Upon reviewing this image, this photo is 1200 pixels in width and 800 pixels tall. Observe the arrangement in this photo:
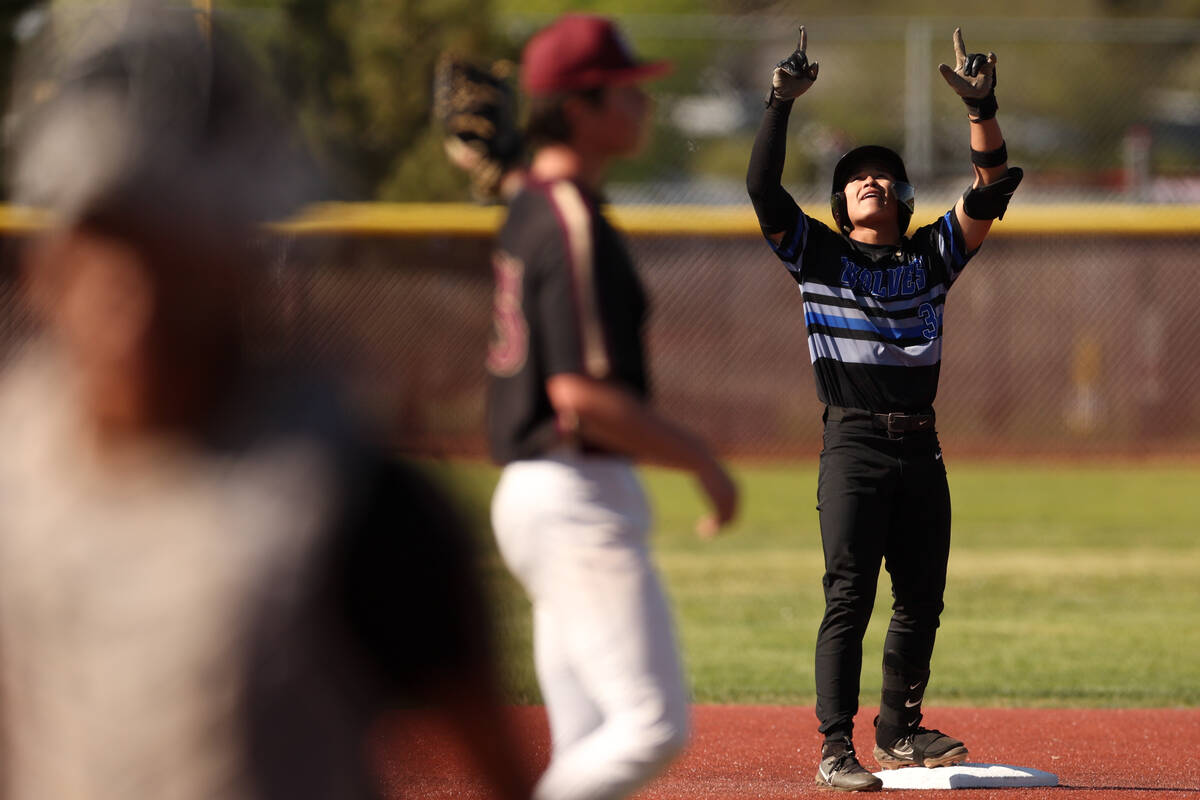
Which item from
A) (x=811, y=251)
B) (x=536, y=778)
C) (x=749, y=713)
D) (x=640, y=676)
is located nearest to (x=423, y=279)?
(x=749, y=713)

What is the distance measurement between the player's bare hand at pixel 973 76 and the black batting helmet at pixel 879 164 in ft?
1.01

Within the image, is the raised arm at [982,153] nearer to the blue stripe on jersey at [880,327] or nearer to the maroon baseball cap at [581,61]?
the blue stripe on jersey at [880,327]

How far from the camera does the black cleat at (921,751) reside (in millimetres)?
6094

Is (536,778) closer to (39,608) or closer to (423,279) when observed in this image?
(39,608)

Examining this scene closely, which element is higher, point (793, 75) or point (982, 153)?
point (793, 75)

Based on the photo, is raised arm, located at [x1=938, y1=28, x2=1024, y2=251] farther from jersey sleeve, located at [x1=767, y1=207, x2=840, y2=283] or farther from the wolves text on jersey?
jersey sleeve, located at [x1=767, y1=207, x2=840, y2=283]

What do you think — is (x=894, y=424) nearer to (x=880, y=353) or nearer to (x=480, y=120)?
(x=880, y=353)

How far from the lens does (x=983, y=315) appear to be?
67.1ft

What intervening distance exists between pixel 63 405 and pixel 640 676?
76.5 inches

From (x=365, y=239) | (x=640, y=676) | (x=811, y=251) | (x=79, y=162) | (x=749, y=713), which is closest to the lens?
(x=79, y=162)

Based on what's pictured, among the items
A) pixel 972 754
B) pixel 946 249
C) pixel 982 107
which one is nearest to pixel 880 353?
pixel 946 249

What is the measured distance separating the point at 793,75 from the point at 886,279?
75 centimetres

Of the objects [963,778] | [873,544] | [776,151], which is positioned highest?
[776,151]

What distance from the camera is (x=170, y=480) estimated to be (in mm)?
1772
